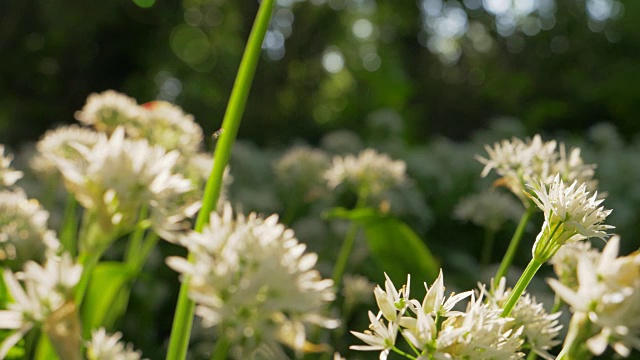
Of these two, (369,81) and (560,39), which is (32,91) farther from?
(560,39)

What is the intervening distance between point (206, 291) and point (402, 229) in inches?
31.6

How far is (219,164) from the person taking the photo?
57 cm

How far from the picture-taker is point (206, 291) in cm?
39

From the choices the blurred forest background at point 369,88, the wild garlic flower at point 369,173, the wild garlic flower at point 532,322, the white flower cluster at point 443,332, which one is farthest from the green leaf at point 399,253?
the white flower cluster at point 443,332

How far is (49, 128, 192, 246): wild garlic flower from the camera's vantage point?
46 centimetres

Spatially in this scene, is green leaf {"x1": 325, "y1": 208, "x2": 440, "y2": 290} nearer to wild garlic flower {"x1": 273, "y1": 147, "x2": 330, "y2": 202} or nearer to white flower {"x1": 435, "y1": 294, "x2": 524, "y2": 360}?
wild garlic flower {"x1": 273, "y1": 147, "x2": 330, "y2": 202}

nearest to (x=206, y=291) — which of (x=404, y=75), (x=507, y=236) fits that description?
(x=507, y=236)

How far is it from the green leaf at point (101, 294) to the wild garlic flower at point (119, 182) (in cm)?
49

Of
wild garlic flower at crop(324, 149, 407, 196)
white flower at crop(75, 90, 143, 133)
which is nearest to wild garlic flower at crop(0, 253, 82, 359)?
white flower at crop(75, 90, 143, 133)

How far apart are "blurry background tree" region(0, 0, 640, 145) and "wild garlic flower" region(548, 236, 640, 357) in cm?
354

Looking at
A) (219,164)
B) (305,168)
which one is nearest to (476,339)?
(219,164)

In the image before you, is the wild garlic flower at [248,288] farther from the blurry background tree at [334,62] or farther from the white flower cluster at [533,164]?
the blurry background tree at [334,62]

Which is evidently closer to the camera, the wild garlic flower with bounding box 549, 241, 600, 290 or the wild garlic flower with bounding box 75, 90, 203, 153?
the wild garlic flower with bounding box 549, 241, 600, 290

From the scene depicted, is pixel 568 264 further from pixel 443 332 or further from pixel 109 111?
pixel 109 111
